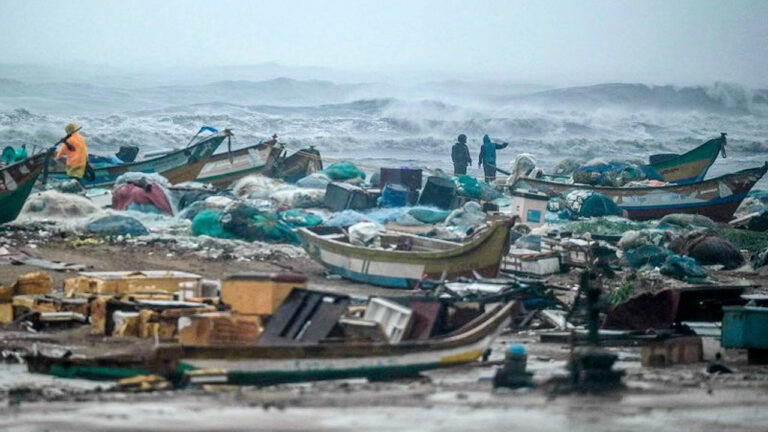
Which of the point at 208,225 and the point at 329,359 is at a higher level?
the point at 329,359

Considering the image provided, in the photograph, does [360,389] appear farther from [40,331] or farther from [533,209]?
[533,209]

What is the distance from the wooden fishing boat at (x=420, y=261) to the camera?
12461 mm

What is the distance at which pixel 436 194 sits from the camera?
59.5 ft

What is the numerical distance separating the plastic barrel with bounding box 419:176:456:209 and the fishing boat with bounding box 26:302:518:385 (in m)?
10.0

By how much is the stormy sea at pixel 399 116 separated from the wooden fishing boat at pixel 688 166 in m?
9.13

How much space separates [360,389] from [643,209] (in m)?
13.0

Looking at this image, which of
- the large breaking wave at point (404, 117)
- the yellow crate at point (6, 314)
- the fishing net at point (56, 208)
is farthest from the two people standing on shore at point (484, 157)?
the yellow crate at point (6, 314)

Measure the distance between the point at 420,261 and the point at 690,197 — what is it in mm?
8326

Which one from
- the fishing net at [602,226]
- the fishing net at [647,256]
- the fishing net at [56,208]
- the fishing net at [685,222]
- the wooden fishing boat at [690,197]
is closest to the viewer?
the fishing net at [647,256]

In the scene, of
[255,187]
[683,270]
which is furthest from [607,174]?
[683,270]

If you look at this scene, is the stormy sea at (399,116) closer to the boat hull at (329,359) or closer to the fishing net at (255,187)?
the fishing net at (255,187)

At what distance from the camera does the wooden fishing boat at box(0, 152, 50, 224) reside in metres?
14.9

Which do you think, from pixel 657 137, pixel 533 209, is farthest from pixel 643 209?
pixel 657 137

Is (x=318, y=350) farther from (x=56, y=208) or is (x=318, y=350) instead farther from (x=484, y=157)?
(x=484, y=157)
